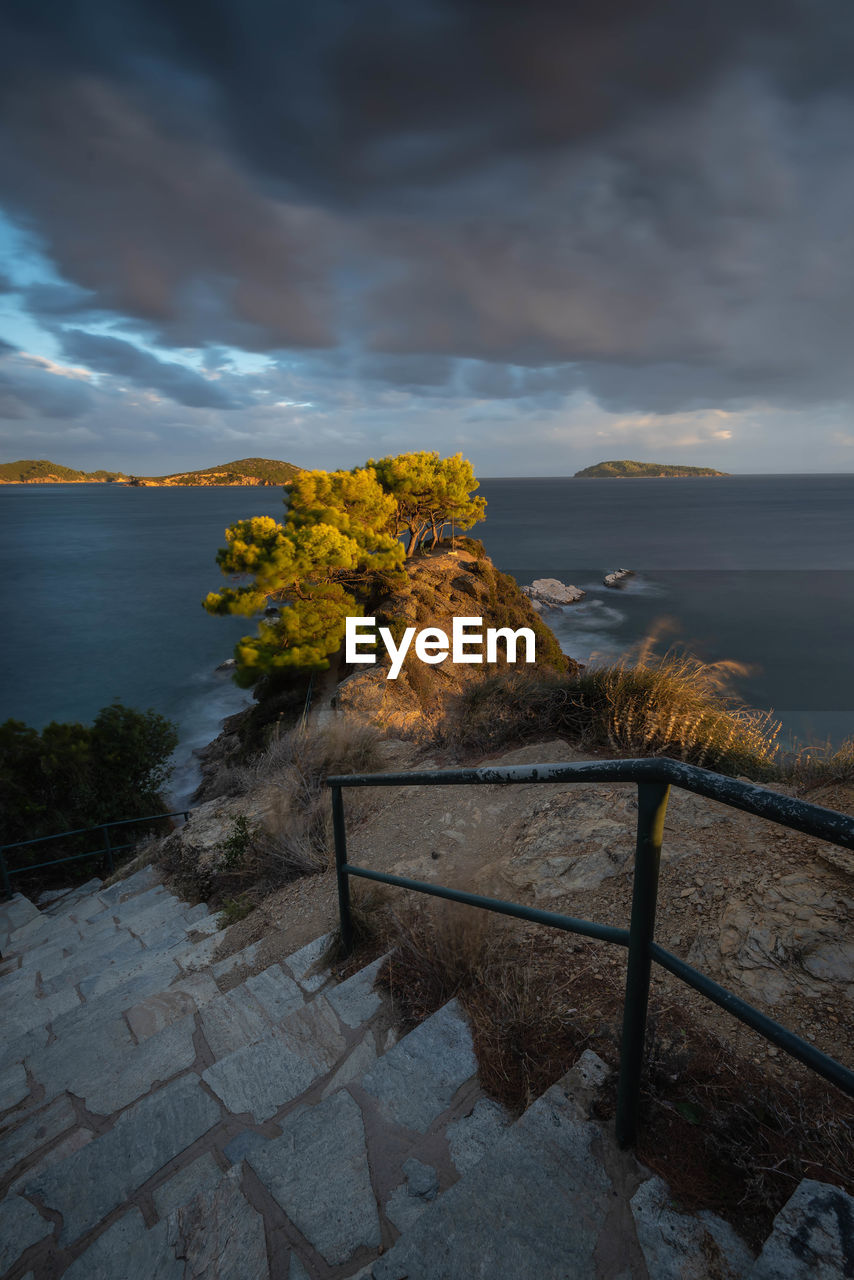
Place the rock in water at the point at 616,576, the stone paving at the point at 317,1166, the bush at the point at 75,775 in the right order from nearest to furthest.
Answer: the stone paving at the point at 317,1166, the bush at the point at 75,775, the rock in water at the point at 616,576

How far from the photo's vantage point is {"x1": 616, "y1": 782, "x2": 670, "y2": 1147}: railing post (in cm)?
122

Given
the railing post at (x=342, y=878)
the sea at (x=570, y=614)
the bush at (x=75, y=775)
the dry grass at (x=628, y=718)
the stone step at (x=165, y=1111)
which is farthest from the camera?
the sea at (x=570, y=614)

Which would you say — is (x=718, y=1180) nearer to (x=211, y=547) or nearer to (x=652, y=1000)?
(x=652, y=1000)

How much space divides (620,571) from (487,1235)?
51.6 meters

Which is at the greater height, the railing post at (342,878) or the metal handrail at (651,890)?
the metal handrail at (651,890)

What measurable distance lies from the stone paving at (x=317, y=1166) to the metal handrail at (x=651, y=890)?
0.21m

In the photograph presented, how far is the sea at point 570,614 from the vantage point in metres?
29.0

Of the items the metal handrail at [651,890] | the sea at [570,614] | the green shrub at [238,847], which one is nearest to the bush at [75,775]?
the sea at [570,614]

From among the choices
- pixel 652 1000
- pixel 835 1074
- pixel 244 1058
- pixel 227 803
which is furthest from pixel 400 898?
pixel 227 803

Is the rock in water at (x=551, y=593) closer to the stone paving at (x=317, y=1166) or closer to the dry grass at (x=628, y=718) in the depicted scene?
the dry grass at (x=628, y=718)

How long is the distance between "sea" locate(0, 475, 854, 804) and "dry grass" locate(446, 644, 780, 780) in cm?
87

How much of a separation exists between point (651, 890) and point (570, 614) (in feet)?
127

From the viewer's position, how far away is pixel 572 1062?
5.76ft

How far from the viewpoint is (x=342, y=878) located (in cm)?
273
